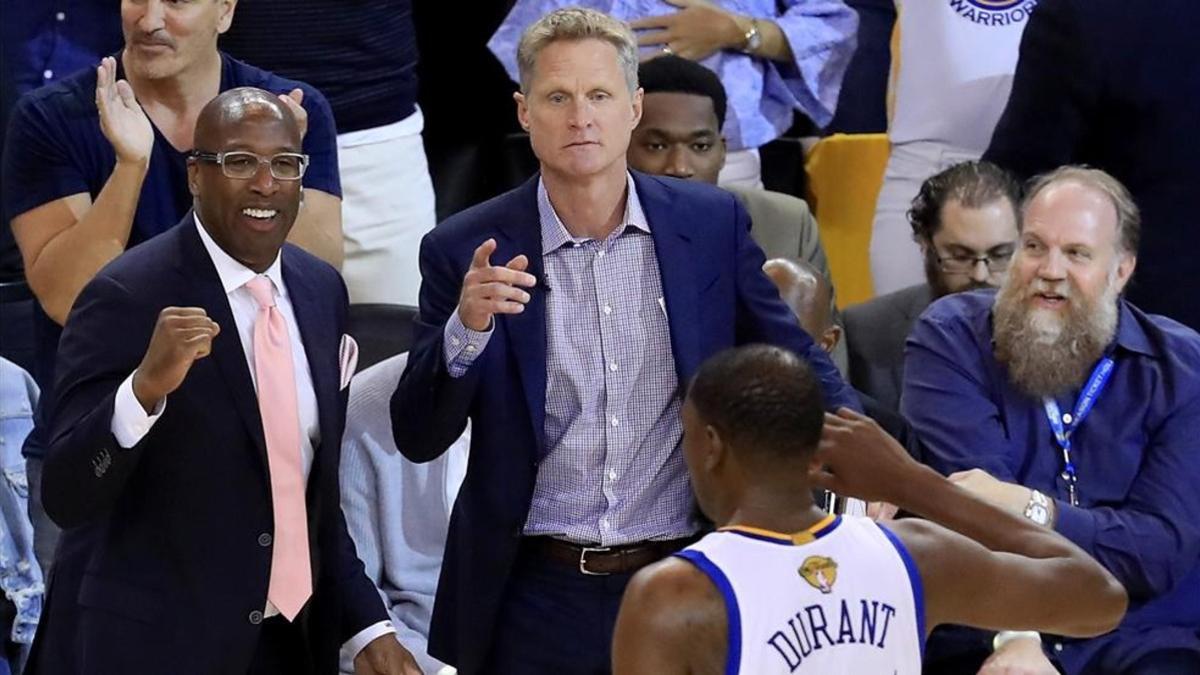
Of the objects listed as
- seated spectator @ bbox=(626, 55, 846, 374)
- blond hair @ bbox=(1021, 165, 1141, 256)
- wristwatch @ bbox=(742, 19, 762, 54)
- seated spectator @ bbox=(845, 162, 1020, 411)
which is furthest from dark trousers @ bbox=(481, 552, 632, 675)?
wristwatch @ bbox=(742, 19, 762, 54)

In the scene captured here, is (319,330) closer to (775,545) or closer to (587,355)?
(587,355)

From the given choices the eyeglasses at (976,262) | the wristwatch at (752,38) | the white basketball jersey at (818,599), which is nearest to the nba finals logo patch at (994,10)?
the wristwatch at (752,38)

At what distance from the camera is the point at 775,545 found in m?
3.16

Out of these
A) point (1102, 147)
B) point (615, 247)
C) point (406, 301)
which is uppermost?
point (615, 247)

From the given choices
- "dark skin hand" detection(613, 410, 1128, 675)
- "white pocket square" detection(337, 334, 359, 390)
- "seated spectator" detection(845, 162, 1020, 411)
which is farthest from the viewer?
"seated spectator" detection(845, 162, 1020, 411)

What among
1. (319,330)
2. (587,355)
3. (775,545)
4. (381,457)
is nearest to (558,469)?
(587,355)

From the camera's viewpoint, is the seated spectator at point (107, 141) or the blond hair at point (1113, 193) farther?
the blond hair at point (1113, 193)

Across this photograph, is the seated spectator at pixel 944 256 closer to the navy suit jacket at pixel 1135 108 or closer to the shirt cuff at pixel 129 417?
the navy suit jacket at pixel 1135 108

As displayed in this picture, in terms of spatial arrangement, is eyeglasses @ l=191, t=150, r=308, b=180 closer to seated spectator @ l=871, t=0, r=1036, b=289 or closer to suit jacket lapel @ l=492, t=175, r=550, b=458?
suit jacket lapel @ l=492, t=175, r=550, b=458

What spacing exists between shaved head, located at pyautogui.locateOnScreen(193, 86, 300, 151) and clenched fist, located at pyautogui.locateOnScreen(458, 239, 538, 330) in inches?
18.9

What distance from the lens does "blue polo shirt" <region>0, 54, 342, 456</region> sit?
475 centimetres

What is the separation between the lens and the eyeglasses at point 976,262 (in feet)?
19.1

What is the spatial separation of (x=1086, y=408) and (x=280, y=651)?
6.68 feet

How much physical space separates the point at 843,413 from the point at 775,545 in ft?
1.11
